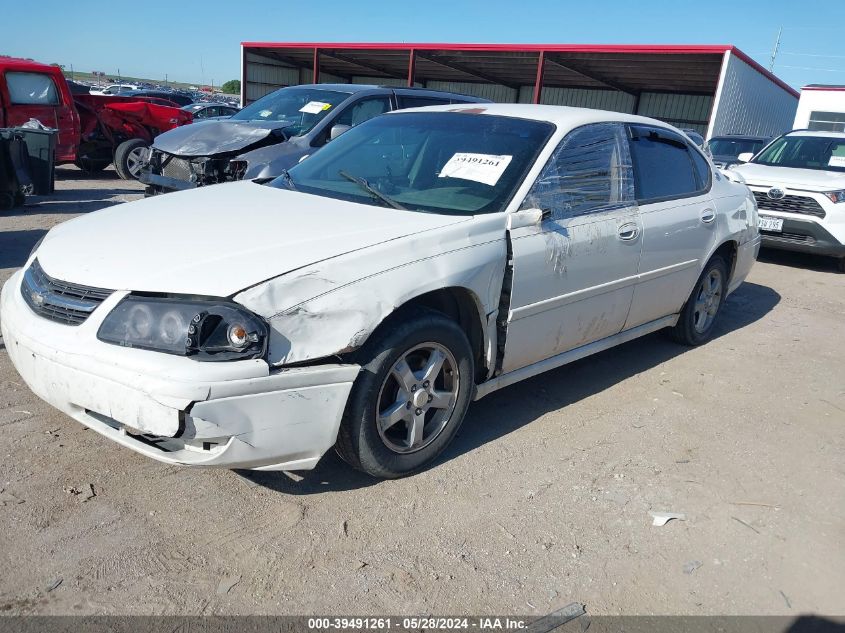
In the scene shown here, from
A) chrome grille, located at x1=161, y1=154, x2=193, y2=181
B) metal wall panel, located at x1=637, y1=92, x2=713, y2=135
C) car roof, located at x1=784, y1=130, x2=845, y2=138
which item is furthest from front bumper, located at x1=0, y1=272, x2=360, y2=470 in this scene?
metal wall panel, located at x1=637, y1=92, x2=713, y2=135

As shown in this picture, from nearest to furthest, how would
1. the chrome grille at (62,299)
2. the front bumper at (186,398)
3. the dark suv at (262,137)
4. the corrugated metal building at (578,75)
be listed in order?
the front bumper at (186,398) → the chrome grille at (62,299) → the dark suv at (262,137) → the corrugated metal building at (578,75)

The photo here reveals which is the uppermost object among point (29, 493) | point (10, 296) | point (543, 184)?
point (543, 184)

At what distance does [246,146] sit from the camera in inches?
287

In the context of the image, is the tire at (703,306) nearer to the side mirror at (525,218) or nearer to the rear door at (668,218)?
the rear door at (668,218)

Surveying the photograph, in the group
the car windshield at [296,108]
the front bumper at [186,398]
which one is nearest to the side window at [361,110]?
the car windshield at [296,108]

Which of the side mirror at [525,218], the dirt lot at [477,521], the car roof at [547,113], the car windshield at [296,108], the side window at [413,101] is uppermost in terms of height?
the car roof at [547,113]

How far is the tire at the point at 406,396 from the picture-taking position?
283 centimetres

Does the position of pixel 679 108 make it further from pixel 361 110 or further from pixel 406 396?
pixel 406 396

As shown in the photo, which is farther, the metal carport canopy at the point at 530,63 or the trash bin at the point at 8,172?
the metal carport canopy at the point at 530,63

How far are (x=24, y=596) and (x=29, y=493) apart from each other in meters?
0.65

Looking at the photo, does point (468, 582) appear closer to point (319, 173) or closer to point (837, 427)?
point (319, 173)

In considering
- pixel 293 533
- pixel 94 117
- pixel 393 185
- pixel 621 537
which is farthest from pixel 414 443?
pixel 94 117

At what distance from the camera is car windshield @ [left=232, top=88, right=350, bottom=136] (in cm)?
774

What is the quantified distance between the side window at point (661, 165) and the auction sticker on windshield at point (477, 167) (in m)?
1.12
